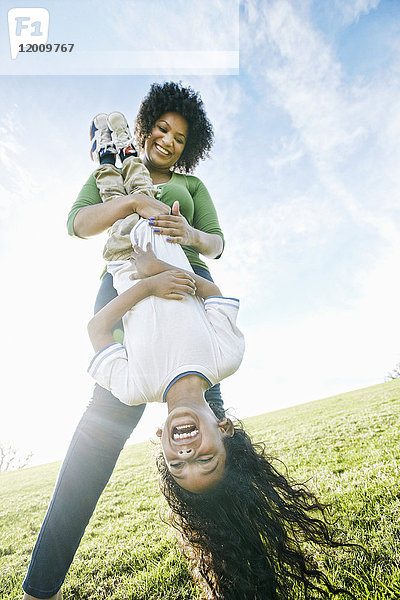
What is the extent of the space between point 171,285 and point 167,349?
15.3 inches

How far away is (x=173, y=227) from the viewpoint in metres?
2.34

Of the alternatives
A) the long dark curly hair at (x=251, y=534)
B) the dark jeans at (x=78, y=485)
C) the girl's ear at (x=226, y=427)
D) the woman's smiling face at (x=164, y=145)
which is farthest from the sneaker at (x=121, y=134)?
the long dark curly hair at (x=251, y=534)

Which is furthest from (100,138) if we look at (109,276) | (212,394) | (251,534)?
(251,534)

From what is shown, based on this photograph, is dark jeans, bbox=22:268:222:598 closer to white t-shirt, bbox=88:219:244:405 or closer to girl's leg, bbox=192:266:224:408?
white t-shirt, bbox=88:219:244:405

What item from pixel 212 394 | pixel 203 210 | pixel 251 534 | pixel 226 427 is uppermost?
pixel 203 210

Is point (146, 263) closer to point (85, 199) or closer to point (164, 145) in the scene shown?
point (85, 199)

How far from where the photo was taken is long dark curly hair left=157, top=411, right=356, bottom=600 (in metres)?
1.79

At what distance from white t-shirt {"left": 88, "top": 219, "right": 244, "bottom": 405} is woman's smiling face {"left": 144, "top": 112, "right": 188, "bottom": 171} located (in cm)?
156

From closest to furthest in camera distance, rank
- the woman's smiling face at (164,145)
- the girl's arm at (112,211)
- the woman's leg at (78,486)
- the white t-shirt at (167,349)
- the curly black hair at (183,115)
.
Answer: the woman's leg at (78,486), the white t-shirt at (167,349), the girl's arm at (112,211), the woman's smiling face at (164,145), the curly black hair at (183,115)

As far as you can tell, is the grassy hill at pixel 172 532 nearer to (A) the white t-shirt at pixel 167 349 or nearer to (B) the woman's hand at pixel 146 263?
(A) the white t-shirt at pixel 167 349

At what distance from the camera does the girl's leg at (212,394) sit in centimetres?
241

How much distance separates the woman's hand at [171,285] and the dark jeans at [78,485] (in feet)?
2.37

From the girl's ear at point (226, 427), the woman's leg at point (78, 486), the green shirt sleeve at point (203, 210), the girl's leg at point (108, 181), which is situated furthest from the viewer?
the green shirt sleeve at point (203, 210)

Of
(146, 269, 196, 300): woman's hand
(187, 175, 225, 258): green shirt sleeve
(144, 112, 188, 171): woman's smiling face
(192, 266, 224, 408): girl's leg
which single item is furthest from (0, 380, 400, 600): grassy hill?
(144, 112, 188, 171): woman's smiling face
